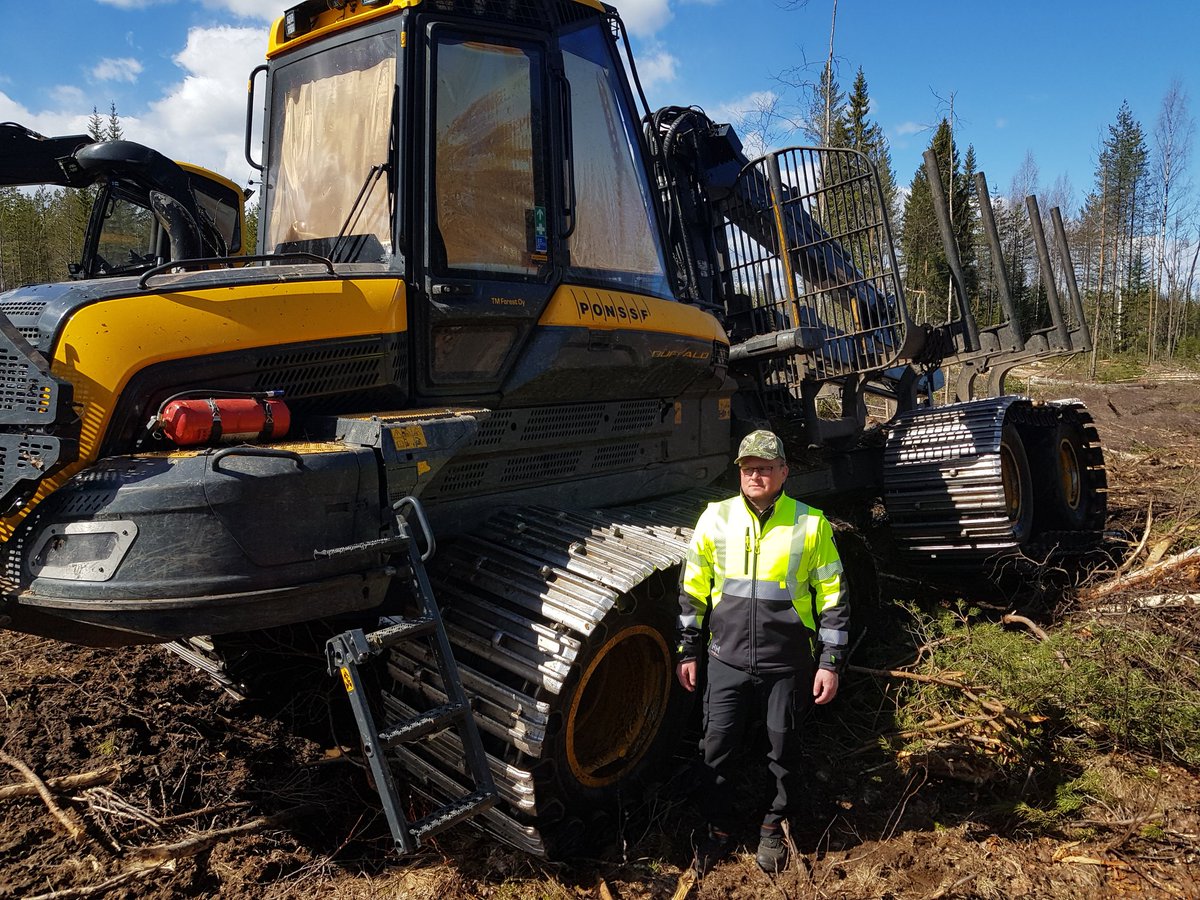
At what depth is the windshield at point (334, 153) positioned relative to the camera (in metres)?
3.68

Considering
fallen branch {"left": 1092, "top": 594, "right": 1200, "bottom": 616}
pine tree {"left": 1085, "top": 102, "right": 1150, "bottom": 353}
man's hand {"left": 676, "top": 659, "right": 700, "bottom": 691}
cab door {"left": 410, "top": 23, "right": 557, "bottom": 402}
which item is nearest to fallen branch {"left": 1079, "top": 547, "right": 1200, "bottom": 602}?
fallen branch {"left": 1092, "top": 594, "right": 1200, "bottom": 616}

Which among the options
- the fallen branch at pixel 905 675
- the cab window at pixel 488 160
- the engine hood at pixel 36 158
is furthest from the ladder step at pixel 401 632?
the engine hood at pixel 36 158

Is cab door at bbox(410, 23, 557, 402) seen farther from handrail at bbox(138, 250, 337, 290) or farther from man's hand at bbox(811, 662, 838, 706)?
man's hand at bbox(811, 662, 838, 706)

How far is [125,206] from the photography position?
477 centimetres

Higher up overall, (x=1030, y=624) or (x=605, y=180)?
(x=605, y=180)

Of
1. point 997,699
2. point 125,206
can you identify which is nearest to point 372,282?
point 125,206

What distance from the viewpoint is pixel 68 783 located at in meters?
3.70

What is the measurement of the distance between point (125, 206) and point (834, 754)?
4610 mm

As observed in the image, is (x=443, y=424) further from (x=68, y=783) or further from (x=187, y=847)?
(x=68, y=783)

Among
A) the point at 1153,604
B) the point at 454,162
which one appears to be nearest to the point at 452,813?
the point at 454,162

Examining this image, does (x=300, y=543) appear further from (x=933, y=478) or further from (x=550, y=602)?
(x=933, y=478)

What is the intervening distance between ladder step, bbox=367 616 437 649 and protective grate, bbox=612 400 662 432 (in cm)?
181

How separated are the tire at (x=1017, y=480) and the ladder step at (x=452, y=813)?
13.6 feet

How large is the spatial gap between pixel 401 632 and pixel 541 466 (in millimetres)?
1439
